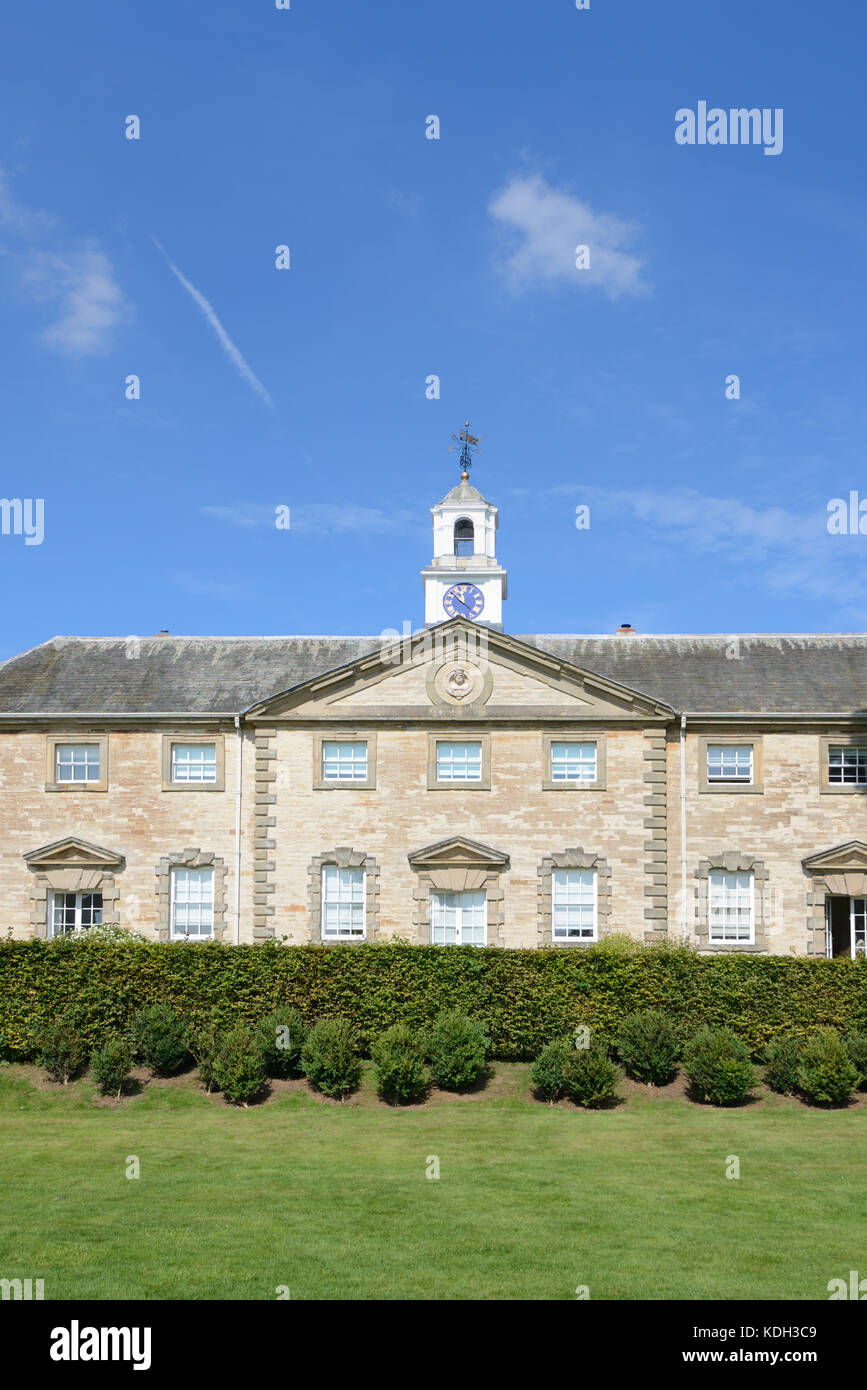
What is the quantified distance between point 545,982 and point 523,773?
24.9ft

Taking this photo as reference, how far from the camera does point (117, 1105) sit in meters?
23.5

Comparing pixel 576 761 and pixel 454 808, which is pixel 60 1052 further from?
pixel 576 761

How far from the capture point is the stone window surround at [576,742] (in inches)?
1260

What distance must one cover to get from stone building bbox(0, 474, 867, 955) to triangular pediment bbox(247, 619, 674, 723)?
2.3 inches

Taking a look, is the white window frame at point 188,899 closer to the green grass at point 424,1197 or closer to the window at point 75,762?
the window at point 75,762

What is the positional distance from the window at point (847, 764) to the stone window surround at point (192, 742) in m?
17.8

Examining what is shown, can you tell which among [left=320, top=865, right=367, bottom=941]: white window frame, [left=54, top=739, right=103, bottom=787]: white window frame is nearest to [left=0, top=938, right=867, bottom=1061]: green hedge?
[left=320, top=865, right=367, bottom=941]: white window frame

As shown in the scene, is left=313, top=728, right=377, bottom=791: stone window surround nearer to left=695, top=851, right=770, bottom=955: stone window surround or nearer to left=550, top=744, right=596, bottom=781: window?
left=550, top=744, right=596, bottom=781: window

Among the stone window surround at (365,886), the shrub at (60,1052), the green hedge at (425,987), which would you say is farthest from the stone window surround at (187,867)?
the shrub at (60,1052)

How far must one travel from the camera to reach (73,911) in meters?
33.1

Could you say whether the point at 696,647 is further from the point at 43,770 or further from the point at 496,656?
the point at 43,770
